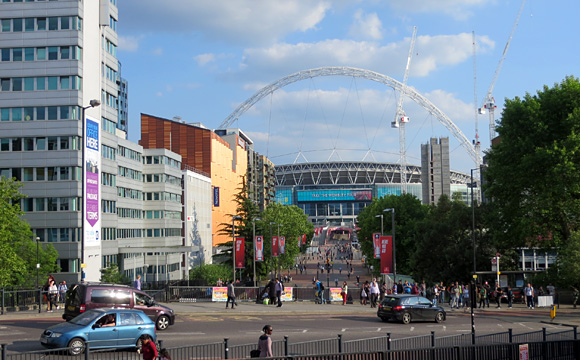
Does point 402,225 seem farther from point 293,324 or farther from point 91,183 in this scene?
point 293,324

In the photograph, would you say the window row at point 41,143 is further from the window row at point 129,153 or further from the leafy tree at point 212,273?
the leafy tree at point 212,273

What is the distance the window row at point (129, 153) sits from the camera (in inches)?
2966

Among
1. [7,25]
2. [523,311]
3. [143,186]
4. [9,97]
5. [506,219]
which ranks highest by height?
[7,25]

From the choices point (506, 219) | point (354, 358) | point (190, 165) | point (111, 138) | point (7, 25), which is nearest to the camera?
point (354, 358)

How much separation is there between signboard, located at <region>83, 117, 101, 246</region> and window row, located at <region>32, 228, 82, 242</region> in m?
17.5

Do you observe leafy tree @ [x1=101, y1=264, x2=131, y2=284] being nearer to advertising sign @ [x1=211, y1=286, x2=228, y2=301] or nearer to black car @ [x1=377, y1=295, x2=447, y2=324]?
advertising sign @ [x1=211, y1=286, x2=228, y2=301]

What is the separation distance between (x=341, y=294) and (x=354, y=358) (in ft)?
107

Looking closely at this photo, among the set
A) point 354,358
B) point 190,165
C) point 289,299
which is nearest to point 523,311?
point 289,299

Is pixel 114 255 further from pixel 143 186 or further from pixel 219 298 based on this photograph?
pixel 219 298

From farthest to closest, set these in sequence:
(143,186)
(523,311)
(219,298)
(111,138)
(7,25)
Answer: (143,186), (111,138), (7,25), (219,298), (523,311)

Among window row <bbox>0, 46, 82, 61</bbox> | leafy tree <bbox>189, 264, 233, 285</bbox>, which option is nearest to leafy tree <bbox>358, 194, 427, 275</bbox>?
leafy tree <bbox>189, 264, 233, 285</bbox>

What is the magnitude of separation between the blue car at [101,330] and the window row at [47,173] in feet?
124

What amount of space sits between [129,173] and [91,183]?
130ft

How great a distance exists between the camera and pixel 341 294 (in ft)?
159
